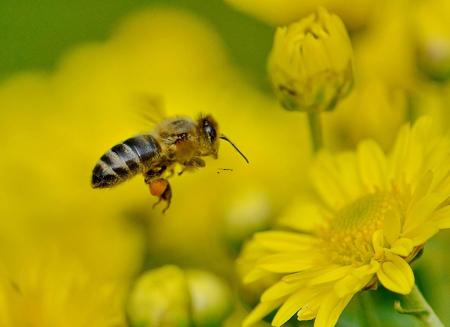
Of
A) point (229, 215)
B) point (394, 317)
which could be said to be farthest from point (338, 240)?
point (229, 215)

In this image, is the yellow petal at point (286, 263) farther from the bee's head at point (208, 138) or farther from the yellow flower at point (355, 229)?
the bee's head at point (208, 138)

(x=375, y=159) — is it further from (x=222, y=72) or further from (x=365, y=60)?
(x=222, y=72)

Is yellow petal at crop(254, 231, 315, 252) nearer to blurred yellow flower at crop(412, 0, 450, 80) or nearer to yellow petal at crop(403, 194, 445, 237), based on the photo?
yellow petal at crop(403, 194, 445, 237)

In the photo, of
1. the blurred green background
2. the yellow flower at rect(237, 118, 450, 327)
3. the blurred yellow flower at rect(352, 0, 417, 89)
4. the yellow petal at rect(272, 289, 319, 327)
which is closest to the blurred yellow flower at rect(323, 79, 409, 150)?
the blurred yellow flower at rect(352, 0, 417, 89)

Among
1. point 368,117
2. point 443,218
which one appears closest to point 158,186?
point 368,117

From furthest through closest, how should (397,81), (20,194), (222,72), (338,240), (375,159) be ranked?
(222,72) < (20,194) < (397,81) < (375,159) < (338,240)

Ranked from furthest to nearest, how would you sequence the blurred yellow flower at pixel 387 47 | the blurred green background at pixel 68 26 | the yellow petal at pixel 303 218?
1. the blurred green background at pixel 68 26
2. the blurred yellow flower at pixel 387 47
3. the yellow petal at pixel 303 218

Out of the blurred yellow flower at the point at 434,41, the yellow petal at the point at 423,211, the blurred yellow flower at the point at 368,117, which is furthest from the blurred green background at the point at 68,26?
the yellow petal at the point at 423,211
